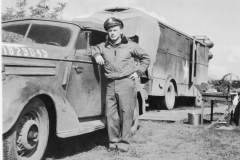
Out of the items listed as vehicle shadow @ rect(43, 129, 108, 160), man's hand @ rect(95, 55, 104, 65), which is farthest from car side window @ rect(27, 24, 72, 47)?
vehicle shadow @ rect(43, 129, 108, 160)

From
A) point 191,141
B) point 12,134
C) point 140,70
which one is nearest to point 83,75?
point 140,70

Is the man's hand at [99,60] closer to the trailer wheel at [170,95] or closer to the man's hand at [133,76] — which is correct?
the man's hand at [133,76]

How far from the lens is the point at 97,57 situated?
4414mm

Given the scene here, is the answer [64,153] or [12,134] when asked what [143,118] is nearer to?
[64,153]

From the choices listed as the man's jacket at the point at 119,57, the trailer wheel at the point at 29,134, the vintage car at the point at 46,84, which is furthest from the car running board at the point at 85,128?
the man's jacket at the point at 119,57

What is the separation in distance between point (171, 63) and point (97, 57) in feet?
21.8

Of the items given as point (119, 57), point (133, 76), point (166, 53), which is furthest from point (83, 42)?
point (166, 53)

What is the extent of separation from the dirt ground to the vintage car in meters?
0.38

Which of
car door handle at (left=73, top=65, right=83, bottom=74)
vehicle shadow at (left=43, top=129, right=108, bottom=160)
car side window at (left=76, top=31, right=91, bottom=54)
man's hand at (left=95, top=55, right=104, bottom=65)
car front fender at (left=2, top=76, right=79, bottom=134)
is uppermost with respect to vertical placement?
car side window at (left=76, top=31, right=91, bottom=54)

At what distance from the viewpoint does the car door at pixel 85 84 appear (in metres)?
4.29

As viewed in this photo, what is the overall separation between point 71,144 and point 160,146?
134 centimetres

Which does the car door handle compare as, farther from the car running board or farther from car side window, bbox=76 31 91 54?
the car running board

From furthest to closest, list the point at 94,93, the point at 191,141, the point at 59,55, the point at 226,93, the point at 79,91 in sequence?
1. the point at 226,93
2. the point at 191,141
3. the point at 94,93
4. the point at 79,91
5. the point at 59,55

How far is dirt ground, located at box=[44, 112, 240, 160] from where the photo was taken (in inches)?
163
